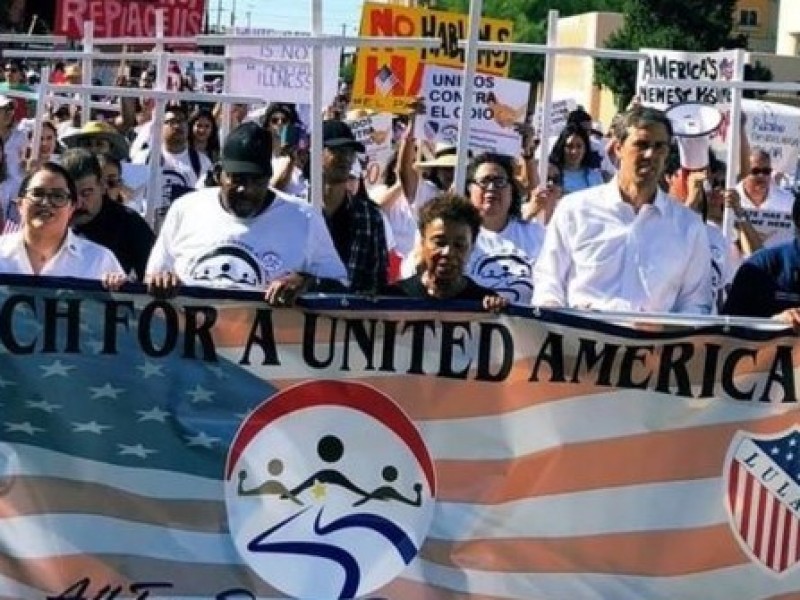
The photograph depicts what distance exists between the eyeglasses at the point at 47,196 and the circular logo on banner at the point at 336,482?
1.15m

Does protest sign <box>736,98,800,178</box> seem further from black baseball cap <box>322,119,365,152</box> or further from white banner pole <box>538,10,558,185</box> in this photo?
black baseball cap <box>322,119,365,152</box>

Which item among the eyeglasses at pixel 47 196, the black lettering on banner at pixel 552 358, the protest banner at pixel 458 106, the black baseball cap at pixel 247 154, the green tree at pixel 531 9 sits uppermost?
the green tree at pixel 531 9

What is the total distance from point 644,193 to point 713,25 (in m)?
49.4

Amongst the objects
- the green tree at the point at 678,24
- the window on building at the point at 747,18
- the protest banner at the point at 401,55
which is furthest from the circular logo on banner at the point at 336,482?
the window on building at the point at 747,18

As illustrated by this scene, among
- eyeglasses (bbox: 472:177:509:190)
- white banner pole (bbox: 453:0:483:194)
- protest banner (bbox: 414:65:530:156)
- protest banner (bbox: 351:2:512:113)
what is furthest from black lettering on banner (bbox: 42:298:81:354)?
protest banner (bbox: 351:2:512:113)

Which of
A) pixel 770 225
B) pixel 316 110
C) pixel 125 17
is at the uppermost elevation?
pixel 125 17

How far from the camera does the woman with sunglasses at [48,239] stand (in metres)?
6.08

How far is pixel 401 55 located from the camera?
11781 millimetres

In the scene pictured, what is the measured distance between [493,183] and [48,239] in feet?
7.60

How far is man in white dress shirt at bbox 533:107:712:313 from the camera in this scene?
6.38 m

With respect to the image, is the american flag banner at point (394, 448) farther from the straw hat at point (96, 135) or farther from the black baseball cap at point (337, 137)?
the straw hat at point (96, 135)

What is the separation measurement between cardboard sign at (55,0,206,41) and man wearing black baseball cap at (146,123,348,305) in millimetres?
5887

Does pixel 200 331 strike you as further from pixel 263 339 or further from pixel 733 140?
pixel 733 140

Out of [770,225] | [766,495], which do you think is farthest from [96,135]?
[766,495]
